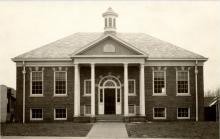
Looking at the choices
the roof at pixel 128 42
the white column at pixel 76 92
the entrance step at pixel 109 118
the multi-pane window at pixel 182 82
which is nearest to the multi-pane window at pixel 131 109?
the entrance step at pixel 109 118

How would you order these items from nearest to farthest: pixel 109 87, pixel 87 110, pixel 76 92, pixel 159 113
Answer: pixel 76 92 < pixel 87 110 < pixel 109 87 < pixel 159 113

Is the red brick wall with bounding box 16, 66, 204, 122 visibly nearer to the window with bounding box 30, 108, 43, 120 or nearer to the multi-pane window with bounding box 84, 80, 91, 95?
the multi-pane window with bounding box 84, 80, 91, 95

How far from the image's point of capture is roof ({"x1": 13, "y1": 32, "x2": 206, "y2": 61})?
3503cm

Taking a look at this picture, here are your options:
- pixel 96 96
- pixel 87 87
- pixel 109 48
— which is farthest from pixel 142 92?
pixel 87 87

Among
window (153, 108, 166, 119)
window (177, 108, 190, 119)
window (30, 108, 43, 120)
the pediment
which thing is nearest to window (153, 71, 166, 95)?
window (153, 108, 166, 119)

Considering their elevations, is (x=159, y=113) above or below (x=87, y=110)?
below

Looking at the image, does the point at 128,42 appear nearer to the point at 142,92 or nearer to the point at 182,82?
the point at 142,92

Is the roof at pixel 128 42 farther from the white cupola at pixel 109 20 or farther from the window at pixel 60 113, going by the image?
Answer: the window at pixel 60 113

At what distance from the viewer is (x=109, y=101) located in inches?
1384

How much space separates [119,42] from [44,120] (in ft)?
31.7

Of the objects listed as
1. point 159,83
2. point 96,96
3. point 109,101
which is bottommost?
point 109,101

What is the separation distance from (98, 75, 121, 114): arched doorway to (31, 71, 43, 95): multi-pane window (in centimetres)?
529

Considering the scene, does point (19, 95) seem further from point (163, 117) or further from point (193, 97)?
point (193, 97)

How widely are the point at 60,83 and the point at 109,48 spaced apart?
5.60 meters
